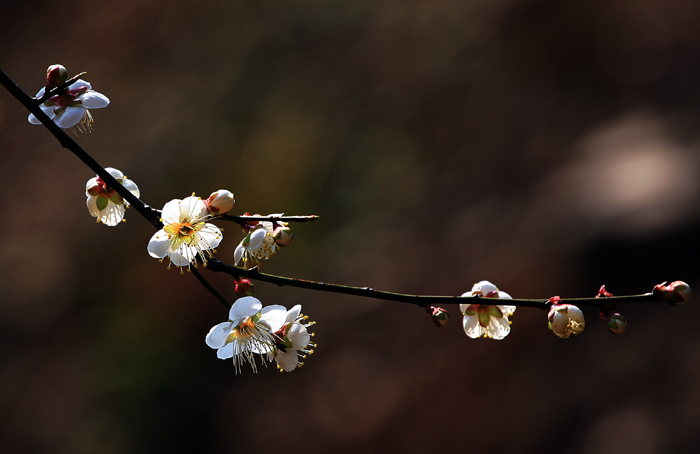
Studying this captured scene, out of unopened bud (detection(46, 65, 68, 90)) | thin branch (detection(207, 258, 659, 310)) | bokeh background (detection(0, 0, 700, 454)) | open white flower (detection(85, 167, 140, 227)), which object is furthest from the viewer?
bokeh background (detection(0, 0, 700, 454))

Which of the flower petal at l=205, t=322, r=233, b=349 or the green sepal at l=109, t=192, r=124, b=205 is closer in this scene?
the flower petal at l=205, t=322, r=233, b=349

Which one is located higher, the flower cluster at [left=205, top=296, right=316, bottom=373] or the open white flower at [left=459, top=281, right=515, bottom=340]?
the open white flower at [left=459, top=281, right=515, bottom=340]

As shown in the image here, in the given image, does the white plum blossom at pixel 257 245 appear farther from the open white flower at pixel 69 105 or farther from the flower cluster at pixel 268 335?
the open white flower at pixel 69 105

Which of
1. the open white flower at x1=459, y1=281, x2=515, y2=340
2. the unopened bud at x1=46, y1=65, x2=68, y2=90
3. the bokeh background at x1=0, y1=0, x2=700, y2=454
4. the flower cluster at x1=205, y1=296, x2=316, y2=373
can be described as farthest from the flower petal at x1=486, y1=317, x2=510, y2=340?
the bokeh background at x1=0, y1=0, x2=700, y2=454

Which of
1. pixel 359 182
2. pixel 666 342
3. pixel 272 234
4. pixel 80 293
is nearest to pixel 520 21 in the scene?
pixel 359 182

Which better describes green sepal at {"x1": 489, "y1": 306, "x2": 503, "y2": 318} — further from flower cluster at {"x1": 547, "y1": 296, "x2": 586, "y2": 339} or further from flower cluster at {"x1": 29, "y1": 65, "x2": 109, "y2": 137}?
flower cluster at {"x1": 29, "y1": 65, "x2": 109, "y2": 137}

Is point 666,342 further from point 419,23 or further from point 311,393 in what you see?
point 419,23
